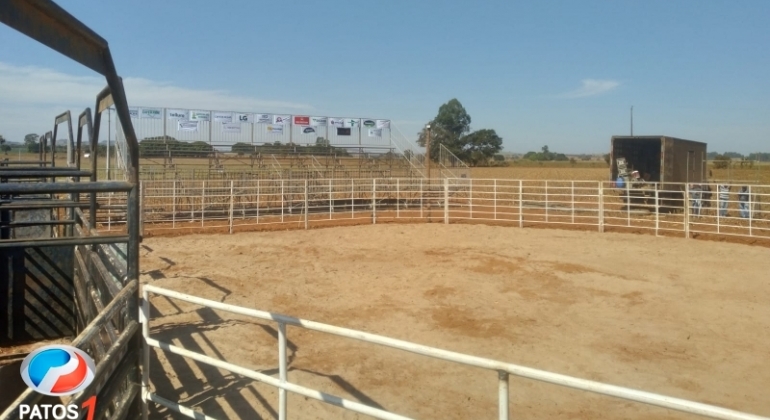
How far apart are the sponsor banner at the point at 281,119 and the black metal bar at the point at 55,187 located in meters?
22.3

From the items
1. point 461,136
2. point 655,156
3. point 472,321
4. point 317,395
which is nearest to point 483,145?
point 461,136

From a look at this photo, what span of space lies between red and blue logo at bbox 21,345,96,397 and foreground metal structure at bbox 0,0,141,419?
2.0 inches

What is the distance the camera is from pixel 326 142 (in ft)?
84.5

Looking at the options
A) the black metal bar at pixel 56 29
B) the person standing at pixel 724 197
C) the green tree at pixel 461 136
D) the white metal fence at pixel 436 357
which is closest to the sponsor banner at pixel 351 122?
the person standing at pixel 724 197

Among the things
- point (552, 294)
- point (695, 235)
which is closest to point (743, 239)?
point (695, 235)

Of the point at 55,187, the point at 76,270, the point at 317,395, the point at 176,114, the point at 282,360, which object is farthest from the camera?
the point at 176,114

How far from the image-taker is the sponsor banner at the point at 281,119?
2469 centimetres

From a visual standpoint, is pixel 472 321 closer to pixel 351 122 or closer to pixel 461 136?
pixel 351 122

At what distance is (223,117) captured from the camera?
76.5 ft

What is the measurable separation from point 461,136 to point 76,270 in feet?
223

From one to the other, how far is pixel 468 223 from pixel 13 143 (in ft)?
38.2

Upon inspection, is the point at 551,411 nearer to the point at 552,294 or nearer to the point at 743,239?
the point at 552,294

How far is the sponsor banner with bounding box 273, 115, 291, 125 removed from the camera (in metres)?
24.7

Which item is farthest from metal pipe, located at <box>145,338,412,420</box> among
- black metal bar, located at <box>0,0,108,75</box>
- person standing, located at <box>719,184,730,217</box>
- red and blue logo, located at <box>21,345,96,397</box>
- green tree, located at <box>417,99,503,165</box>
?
green tree, located at <box>417,99,503,165</box>
